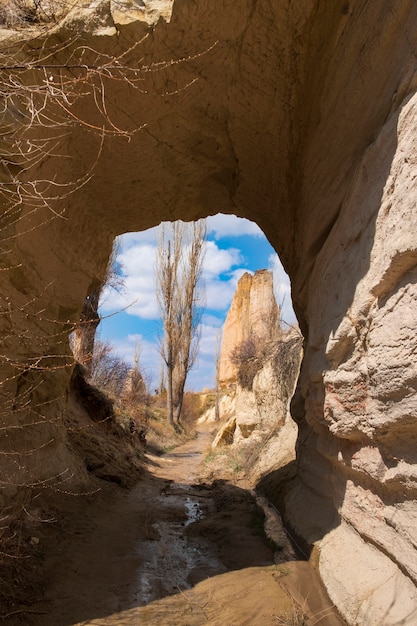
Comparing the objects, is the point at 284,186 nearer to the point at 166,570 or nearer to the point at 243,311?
the point at 166,570

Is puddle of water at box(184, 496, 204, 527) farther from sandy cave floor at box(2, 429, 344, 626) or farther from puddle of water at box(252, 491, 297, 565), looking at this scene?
puddle of water at box(252, 491, 297, 565)

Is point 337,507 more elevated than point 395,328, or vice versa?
point 395,328

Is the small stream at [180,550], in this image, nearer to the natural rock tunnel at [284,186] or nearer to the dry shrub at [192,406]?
the natural rock tunnel at [284,186]

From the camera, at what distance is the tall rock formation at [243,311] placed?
29938mm

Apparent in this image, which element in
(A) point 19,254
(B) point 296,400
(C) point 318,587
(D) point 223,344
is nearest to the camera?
(C) point 318,587

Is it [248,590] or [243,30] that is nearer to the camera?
[248,590]

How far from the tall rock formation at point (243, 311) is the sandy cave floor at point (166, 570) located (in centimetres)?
2254

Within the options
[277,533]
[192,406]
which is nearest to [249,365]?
[277,533]

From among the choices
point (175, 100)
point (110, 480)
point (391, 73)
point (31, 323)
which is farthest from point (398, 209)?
point (110, 480)

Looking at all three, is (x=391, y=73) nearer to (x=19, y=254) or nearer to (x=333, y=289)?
(x=333, y=289)

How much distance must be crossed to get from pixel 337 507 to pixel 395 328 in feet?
6.46

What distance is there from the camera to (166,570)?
13.4ft

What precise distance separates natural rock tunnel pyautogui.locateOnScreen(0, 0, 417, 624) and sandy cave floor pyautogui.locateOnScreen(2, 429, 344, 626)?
434 millimetres

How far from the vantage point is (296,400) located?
6.10m
